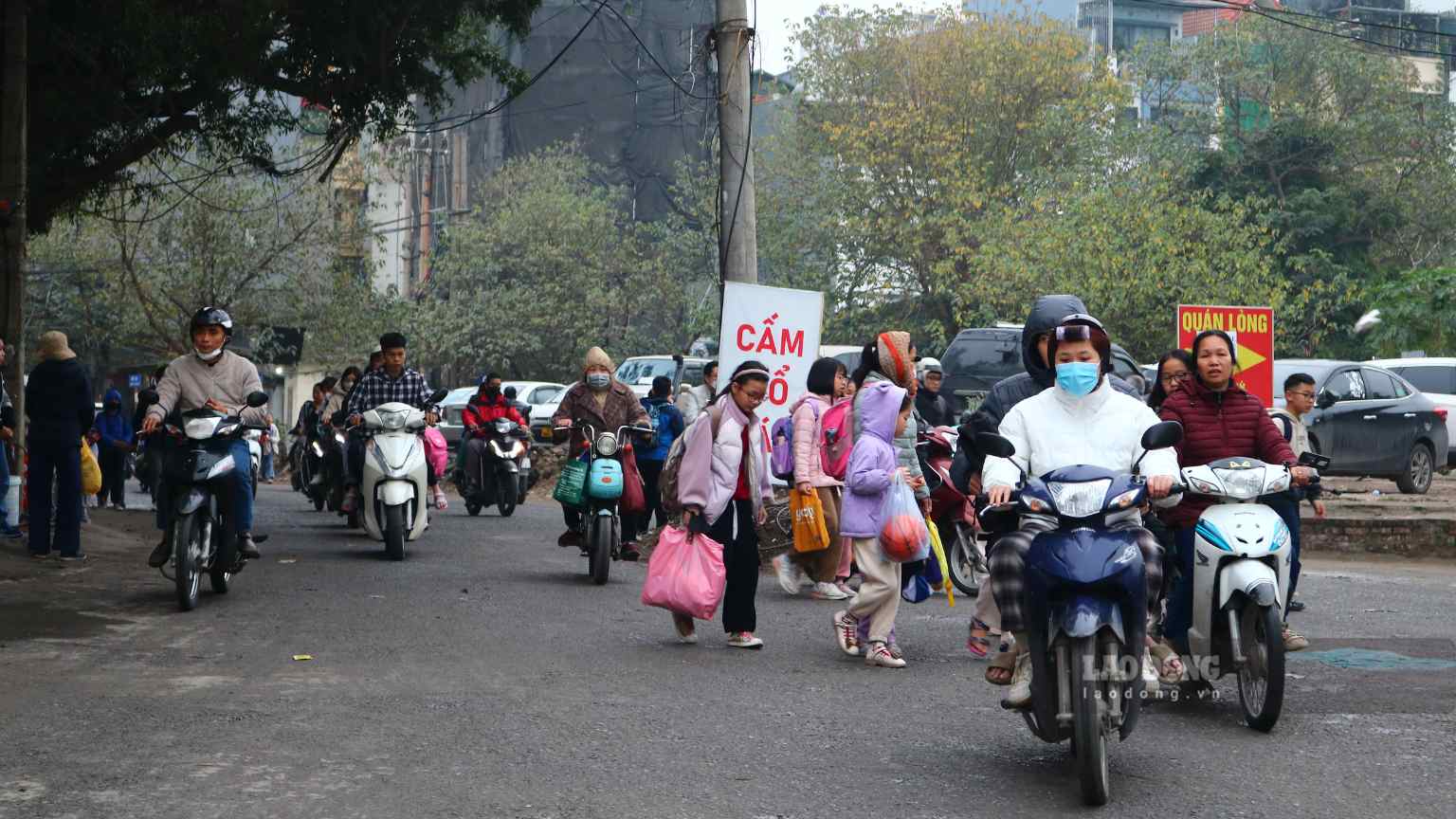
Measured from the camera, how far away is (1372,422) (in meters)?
21.6

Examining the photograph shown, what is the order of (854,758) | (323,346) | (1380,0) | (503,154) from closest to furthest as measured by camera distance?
A: 1. (854,758)
2. (323,346)
3. (503,154)
4. (1380,0)

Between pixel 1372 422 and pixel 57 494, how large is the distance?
51.5 feet

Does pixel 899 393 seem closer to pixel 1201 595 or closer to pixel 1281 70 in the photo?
pixel 1201 595

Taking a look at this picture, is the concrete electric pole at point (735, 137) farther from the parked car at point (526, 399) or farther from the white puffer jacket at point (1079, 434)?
the parked car at point (526, 399)

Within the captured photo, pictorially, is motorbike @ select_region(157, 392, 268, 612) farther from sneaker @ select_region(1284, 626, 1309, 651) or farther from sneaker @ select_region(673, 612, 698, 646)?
sneaker @ select_region(1284, 626, 1309, 651)

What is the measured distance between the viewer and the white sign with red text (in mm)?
14695

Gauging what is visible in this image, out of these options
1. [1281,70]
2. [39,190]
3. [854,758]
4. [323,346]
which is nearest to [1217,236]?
[1281,70]

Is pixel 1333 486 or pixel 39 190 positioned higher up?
pixel 39 190

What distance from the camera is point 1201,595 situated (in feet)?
24.4

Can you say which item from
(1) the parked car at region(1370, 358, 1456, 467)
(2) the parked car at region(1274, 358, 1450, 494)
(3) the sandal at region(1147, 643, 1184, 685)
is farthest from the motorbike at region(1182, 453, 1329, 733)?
(1) the parked car at region(1370, 358, 1456, 467)

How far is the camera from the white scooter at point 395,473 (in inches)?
559

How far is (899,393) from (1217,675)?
257 centimetres

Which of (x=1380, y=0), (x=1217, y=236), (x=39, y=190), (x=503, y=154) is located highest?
(x=1380, y=0)

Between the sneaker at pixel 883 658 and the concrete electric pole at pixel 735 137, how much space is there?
23.1 ft
